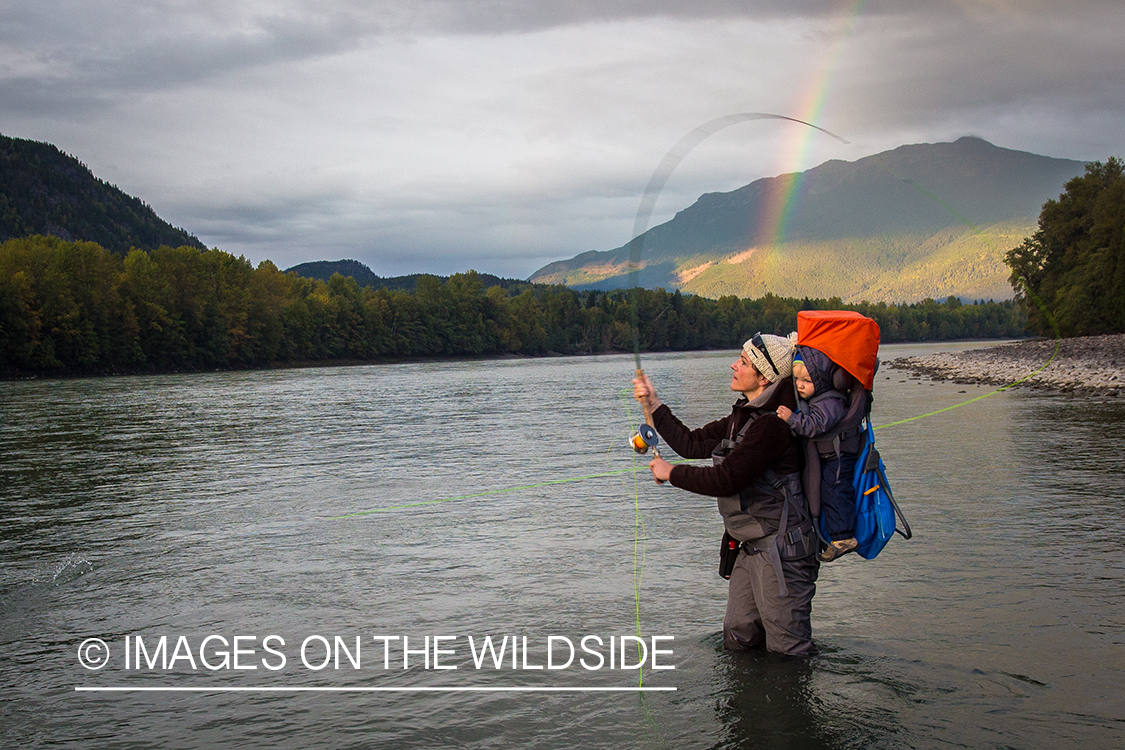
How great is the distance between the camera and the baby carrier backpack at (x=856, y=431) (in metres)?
5.11

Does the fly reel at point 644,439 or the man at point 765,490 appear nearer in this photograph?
the man at point 765,490

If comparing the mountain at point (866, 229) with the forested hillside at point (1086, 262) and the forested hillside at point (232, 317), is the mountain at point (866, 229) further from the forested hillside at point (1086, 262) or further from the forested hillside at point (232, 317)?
the forested hillside at point (1086, 262)

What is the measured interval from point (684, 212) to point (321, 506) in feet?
25.7

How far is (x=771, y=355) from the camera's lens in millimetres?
5352

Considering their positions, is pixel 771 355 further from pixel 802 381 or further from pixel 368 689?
pixel 368 689

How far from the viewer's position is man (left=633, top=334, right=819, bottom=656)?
5.09 meters

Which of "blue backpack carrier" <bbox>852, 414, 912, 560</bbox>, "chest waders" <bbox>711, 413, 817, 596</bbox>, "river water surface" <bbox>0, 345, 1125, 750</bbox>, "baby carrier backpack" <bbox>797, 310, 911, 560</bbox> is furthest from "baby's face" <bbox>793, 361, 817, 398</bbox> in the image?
"river water surface" <bbox>0, 345, 1125, 750</bbox>

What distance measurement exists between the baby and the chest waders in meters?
0.13

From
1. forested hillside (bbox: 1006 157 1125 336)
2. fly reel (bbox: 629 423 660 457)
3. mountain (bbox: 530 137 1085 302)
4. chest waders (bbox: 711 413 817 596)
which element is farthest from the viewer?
forested hillside (bbox: 1006 157 1125 336)

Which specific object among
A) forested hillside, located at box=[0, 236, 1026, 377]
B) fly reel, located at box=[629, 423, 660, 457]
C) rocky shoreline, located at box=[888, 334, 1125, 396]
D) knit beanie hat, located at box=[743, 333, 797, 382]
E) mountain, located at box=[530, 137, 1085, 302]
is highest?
forested hillside, located at box=[0, 236, 1026, 377]

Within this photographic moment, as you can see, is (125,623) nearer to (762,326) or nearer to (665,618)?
(665,618)

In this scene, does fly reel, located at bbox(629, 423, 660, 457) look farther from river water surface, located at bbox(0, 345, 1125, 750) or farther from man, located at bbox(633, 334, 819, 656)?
river water surface, located at bbox(0, 345, 1125, 750)

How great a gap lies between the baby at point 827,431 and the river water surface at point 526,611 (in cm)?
110

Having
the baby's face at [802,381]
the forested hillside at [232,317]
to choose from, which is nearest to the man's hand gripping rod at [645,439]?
the baby's face at [802,381]
